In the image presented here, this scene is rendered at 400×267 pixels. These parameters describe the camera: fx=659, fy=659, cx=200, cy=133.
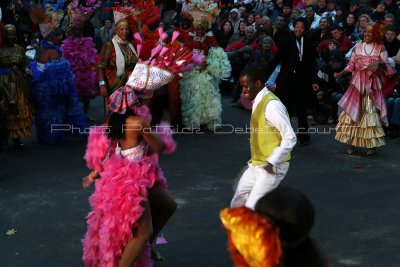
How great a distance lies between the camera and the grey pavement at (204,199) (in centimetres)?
577

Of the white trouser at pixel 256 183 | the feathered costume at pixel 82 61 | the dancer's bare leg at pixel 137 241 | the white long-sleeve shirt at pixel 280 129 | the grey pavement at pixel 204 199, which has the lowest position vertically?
the grey pavement at pixel 204 199

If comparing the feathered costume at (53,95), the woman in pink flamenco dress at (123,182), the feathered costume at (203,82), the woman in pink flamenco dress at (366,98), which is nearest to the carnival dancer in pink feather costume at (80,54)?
the feathered costume at (53,95)

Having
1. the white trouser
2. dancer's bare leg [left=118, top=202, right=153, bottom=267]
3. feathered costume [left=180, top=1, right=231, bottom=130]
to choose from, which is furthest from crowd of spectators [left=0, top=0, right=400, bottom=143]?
dancer's bare leg [left=118, top=202, right=153, bottom=267]

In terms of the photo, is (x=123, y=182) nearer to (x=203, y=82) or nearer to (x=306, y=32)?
(x=203, y=82)

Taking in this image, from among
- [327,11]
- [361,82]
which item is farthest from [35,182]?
[327,11]

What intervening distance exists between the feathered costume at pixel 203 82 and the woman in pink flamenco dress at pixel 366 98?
2348 millimetres

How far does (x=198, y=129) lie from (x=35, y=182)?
3.45 meters

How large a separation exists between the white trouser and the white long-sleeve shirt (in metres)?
0.12

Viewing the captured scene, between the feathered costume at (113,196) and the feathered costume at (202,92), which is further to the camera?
the feathered costume at (202,92)

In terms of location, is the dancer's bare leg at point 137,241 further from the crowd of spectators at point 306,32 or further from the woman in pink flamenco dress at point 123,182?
the crowd of spectators at point 306,32

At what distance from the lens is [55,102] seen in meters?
9.75

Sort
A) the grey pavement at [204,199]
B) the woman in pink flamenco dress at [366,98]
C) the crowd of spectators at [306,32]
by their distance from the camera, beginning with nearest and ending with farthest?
the grey pavement at [204,199] < the woman in pink flamenco dress at [366,98] < the crowd of spectators at [306,32]

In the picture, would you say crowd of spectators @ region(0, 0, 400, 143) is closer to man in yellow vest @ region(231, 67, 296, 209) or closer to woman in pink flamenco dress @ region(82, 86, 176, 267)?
man in yellow vest @ region(231, 67, 296, 209)

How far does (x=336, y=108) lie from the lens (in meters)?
11.2
